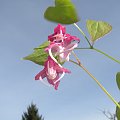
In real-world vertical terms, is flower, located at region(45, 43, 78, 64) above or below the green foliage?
below

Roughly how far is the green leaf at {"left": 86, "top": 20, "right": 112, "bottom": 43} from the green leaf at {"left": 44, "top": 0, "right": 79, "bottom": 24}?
116 mm

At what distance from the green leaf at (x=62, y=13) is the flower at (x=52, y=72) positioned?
78mm

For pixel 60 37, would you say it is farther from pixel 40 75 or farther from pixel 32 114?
pixel 32 114

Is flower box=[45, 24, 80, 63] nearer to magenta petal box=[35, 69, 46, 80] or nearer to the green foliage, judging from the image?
magenta petal box=[35, 69, 46, 80]

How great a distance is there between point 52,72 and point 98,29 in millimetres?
165

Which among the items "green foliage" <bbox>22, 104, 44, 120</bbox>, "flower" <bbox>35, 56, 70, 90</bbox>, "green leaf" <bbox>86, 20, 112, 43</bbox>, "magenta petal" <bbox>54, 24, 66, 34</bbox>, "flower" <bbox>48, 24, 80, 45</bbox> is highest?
"green foliage" <bbox>22, 104, 44, 120</bbox>

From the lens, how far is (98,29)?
2.52 feet

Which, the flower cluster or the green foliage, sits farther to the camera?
the green foliage

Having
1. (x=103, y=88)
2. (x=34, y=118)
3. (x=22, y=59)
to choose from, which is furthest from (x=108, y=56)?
(x=34, y=118)

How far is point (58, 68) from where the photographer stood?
68cm

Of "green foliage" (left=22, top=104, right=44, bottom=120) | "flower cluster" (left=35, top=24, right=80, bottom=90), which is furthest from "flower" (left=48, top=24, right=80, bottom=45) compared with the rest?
"green foliage" (left=22, top=104, right=44, bottom=120)

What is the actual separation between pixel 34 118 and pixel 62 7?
1136 inches

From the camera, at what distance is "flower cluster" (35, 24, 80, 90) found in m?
0.67

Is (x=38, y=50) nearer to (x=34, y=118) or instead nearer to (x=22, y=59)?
(x=22, y=59)
